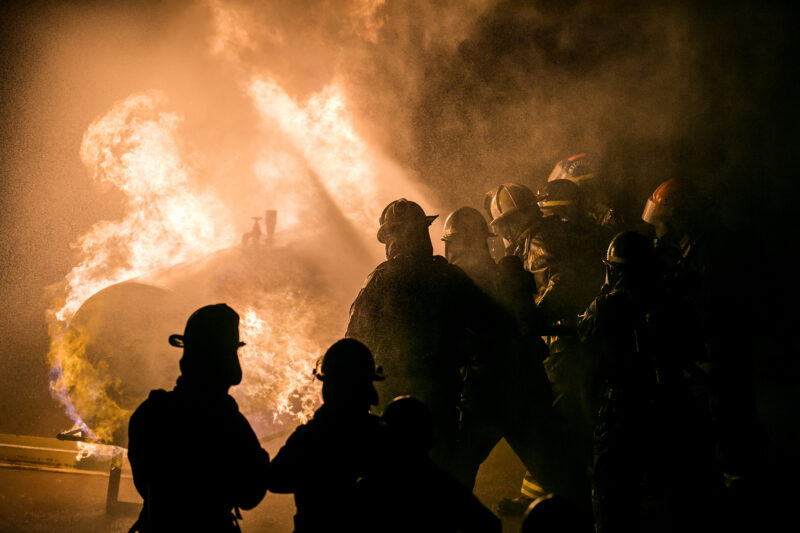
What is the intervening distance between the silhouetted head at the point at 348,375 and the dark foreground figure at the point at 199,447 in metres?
0.44

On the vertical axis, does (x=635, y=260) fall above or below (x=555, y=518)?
above

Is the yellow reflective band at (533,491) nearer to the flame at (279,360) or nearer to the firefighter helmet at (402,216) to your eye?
the firefighter helmet at (402,216)

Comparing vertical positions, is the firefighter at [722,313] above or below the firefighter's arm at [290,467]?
above

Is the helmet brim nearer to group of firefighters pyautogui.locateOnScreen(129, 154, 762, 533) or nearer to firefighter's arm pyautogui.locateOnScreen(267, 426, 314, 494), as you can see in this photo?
group of firefighters pyautogui.locateOnScreen(129, 154, 762, 533)

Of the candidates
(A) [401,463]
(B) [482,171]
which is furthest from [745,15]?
(A) [401,463]

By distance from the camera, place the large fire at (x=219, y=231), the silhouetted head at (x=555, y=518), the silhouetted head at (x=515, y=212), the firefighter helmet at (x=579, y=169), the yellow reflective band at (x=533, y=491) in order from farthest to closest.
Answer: the firefighter helmet at (x=579, y=169) < the silhouetted head at (x=515, y=212) < the large fire at (x=219, y=231) < the yellow reflective band at (x=533, y=491) < the silhouetted head at (x=555, y=518)

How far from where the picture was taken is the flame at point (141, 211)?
727cm

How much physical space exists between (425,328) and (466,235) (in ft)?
5.17

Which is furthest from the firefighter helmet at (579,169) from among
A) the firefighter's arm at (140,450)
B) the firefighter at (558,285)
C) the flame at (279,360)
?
the firefighter's arm at (140,450)

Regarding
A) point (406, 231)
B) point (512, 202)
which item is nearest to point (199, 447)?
point (406, 231)

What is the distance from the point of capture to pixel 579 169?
7102mm

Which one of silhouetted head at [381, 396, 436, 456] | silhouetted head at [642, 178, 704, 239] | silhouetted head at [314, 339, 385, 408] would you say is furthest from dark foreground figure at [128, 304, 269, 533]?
silhouetted head at [642, 178, 704, 239]

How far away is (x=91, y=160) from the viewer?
395 inches

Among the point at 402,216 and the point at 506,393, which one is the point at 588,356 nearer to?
the point at 506,393
